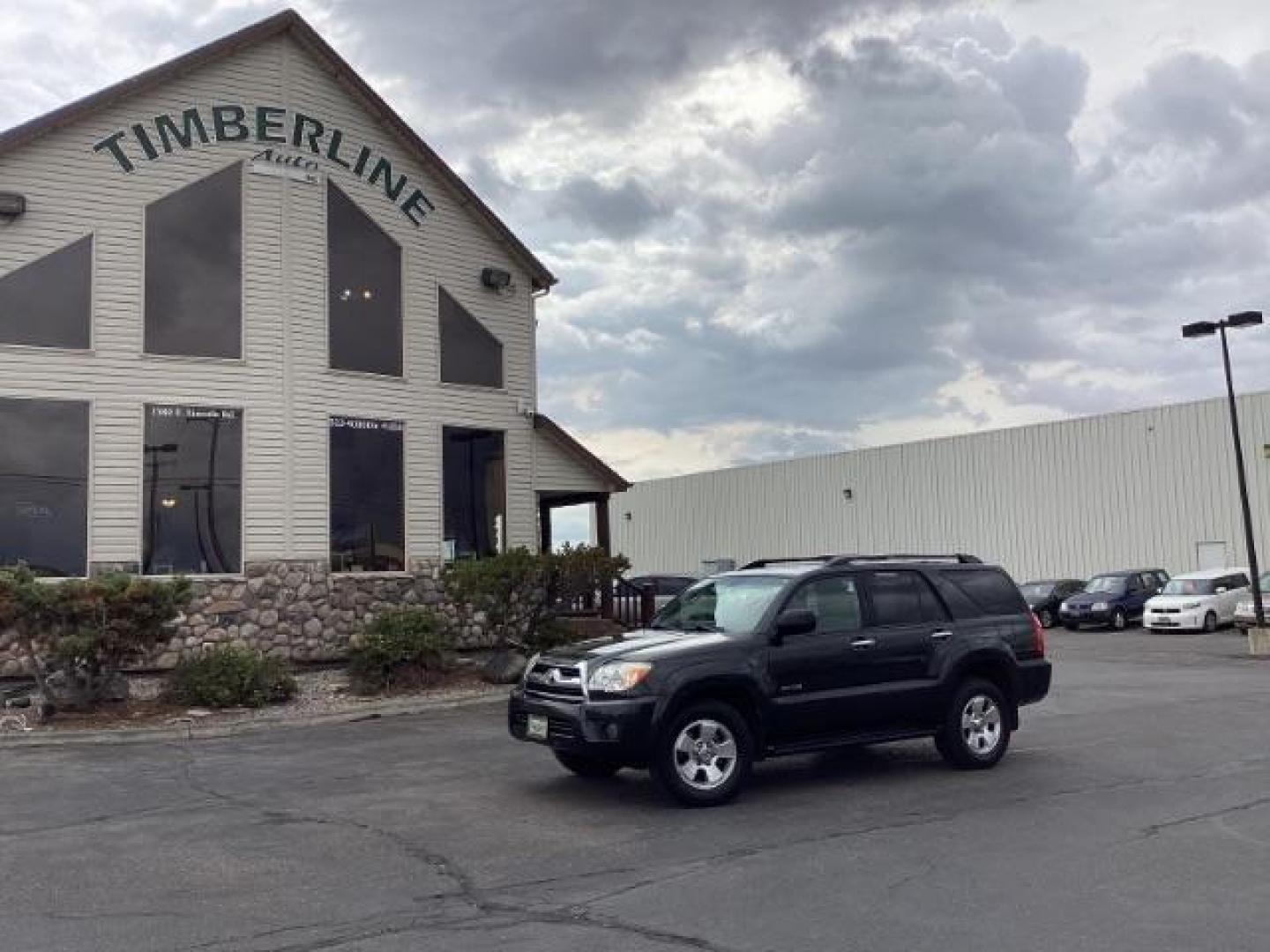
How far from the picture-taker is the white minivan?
3066cm

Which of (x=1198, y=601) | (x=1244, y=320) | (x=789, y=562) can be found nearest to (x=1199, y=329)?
(x=1244, y=320)

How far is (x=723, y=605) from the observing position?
1020 centimetres

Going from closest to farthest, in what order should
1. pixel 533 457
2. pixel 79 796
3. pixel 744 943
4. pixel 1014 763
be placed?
pixel 744 943 < pixel 79 796 < pixel 1014 763 < pixel 533 457

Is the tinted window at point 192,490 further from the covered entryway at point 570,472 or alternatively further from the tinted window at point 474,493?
the covered entryway at point 570,472

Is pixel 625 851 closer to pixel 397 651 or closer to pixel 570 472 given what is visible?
pixel 397 651

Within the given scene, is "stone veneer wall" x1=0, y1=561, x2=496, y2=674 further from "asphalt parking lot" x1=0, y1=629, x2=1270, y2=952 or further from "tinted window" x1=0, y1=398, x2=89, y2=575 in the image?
"asphalt parking lot" x1=0, y1=629, x2=1270, y2=952

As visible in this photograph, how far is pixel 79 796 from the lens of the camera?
32.8ft

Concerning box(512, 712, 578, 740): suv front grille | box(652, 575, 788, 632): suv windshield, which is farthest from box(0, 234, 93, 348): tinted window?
box(512, 712, 578, 740): suv front grille

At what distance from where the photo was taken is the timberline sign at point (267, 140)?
1773 cm

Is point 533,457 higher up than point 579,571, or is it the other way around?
point 533,457

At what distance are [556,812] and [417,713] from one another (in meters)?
6.84

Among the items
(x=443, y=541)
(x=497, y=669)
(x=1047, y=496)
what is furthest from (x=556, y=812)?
(x=1047, y=496)

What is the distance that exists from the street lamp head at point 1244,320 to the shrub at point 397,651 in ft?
55.2

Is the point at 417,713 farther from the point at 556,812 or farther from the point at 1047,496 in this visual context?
the point at 1047,496
